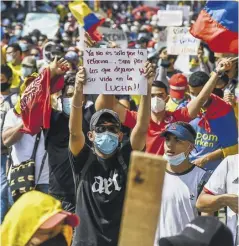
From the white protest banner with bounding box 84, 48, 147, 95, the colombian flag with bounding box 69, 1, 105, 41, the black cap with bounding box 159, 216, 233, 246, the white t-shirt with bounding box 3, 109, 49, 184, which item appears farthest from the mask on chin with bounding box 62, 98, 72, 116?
the colombian flag with bounding box 69, 1, 105, 41

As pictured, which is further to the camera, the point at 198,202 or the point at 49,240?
the point at 198,202

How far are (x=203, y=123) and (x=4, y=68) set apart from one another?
2484 millimetres

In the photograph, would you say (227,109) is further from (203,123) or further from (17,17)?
(17,17)

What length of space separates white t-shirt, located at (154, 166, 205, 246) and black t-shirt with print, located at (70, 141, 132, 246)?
10.0 inches

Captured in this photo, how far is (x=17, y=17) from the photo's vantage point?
102 ft

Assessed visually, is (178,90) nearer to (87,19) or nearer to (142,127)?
(87,19)

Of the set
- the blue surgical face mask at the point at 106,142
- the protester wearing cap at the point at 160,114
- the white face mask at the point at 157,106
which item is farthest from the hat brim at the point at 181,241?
the white face mask at the point at 157,106

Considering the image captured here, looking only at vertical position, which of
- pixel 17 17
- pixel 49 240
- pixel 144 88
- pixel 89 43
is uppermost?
pixel 17 17

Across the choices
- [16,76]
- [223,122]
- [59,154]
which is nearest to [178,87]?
[223,122]

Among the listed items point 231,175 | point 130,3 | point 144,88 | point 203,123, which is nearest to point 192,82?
point 203,123

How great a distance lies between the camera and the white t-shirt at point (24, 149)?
6.67 metres

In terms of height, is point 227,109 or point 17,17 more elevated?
point 17,17

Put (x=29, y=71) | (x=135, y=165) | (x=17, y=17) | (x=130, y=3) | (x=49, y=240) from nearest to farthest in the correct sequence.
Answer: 1. (x=135, y=165)
2. (x=49, y=240)
3. (x=29, y=71)
4. (x=17, y=17)
5. (x=130, y=3)

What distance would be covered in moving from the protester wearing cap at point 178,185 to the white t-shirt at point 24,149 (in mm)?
1742
